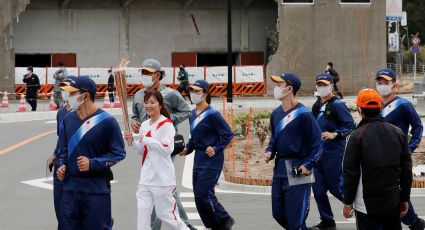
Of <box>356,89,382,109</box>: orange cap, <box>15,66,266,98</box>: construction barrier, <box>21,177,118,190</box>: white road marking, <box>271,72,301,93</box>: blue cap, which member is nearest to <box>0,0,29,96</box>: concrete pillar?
<box>15,66,266,98</box>: construction barrier

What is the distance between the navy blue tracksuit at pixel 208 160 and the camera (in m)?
11.9

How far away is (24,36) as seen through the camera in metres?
50.0

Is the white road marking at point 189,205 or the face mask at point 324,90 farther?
the white road marking at point 189,205

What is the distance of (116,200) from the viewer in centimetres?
1567

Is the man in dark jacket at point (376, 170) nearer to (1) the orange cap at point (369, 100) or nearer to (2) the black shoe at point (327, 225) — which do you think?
(1) the orange cap at point (369, 100)

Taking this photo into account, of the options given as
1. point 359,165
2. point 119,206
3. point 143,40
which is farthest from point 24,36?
point 359,165

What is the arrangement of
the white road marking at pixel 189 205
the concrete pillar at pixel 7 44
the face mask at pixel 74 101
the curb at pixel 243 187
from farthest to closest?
the concrete pillar at pixel 7 44 < the curb at pixel 243 187 < the white road marking at pixel 189 205 < the face mask at pixel 74 101

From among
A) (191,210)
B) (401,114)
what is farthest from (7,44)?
(401,114)

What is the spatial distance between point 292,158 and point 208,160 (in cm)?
154

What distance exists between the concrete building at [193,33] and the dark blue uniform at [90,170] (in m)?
38.4

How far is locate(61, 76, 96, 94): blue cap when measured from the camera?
9.25m

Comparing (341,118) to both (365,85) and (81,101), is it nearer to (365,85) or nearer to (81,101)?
(81,101)

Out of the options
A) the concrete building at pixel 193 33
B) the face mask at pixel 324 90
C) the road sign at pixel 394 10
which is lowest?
the face mask at pixel 324 90

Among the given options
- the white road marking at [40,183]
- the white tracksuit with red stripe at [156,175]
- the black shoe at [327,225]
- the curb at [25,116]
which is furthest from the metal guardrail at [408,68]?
the white tracksuit with red stripe at [156,175]
